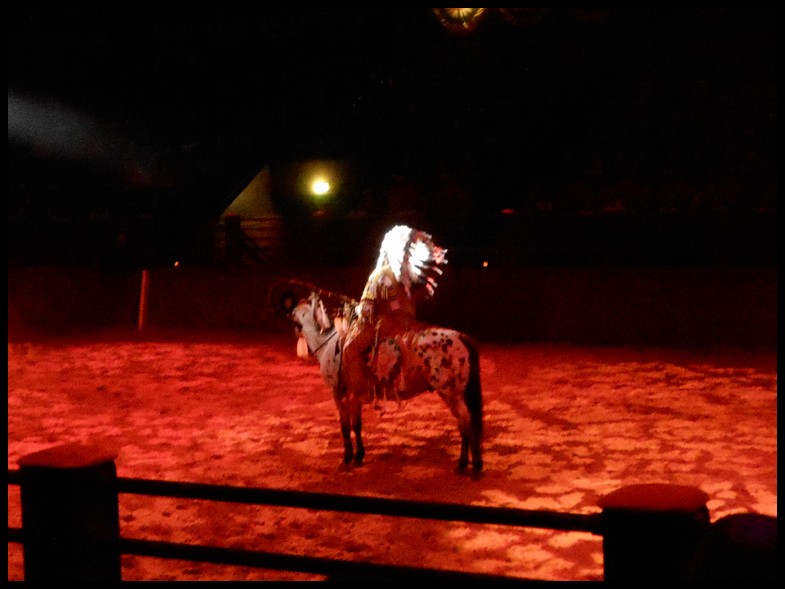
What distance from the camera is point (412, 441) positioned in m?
8.59

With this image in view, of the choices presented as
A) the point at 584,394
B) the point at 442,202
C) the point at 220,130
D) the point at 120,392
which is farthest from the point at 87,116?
the point at 584,394

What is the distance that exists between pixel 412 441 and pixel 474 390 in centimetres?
155

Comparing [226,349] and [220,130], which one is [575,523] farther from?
[220,130]

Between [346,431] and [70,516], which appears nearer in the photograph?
[70,516]

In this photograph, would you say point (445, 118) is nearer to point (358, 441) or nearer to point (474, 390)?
point (358, 441)

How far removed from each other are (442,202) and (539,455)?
1347 centimetres

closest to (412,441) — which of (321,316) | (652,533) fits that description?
(321,316)

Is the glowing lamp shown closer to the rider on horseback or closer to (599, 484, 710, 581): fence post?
the rider on horseback

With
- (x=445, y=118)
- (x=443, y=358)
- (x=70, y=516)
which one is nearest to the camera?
(x=70, y=516)

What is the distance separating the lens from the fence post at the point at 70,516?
4168mm

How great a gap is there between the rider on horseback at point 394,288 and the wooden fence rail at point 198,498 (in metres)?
3.15

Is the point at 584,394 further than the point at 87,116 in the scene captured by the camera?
No

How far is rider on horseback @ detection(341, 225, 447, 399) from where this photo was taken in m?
7.24

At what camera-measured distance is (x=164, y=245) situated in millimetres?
19422
